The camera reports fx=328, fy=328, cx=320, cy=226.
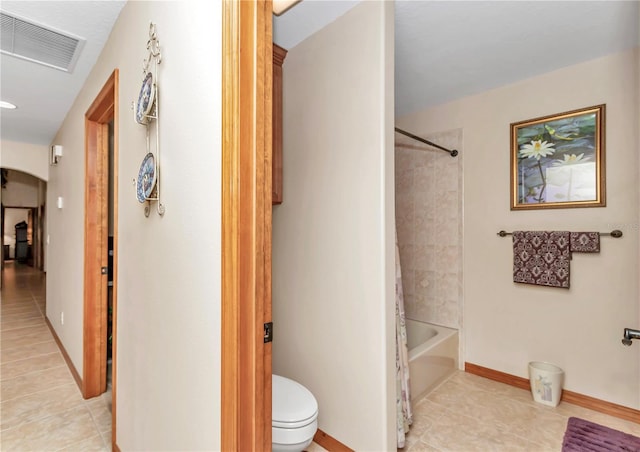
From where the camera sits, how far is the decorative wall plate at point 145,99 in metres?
1.28

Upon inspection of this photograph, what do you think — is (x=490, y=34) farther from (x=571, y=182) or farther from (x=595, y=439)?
(x=595, y=439)

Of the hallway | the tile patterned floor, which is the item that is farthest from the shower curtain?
the hallway

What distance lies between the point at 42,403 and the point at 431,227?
133 inches

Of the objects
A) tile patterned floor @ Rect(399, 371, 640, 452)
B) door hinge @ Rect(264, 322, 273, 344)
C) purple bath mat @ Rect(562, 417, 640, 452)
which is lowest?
tile patterned floor @ Rect(399, 371, 640, 452)

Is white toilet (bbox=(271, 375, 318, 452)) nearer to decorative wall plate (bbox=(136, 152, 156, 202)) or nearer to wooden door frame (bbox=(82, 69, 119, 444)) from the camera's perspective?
decorative wall plate (bbox=(136, 152, 156, 202))

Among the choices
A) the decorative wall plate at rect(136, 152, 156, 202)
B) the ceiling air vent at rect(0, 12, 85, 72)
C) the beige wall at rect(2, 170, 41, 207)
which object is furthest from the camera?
the beige wall at rect(2, 170, 41, 207)

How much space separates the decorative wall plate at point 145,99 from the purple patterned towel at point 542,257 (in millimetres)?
2618

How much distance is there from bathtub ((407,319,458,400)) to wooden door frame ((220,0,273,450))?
67.4 inches

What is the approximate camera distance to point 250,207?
879 millimetres

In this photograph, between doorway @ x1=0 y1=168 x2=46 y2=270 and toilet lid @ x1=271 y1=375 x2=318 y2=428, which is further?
doorway @ x1=0 y1=168 x2=46 y2=270

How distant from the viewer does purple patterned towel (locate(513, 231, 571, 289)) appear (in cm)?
235

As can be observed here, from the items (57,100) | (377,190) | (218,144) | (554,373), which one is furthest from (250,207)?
(57,100)

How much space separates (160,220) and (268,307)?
2.11 feet

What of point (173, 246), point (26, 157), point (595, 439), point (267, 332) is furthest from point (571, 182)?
point (26, 157)
